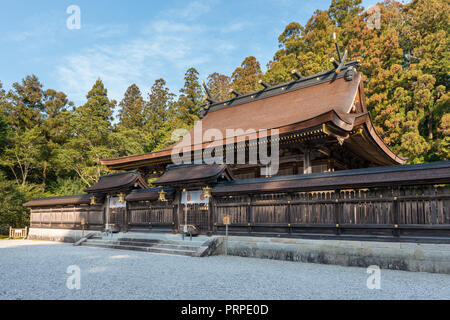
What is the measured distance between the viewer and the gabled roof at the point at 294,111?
1255 centimetres

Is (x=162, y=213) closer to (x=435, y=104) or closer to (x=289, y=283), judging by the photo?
(x=289, y=283)

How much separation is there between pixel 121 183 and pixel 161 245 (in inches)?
173

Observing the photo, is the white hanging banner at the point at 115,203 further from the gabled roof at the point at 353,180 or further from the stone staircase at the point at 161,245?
the gabled roof at the point at 353,180

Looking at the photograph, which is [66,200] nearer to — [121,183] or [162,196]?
[121,183]

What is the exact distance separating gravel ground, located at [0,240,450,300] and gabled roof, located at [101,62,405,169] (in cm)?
484

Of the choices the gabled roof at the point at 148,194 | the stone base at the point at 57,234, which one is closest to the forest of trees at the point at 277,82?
the stone base at the point at 57,234

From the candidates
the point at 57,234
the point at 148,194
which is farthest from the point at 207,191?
the point at 57,234

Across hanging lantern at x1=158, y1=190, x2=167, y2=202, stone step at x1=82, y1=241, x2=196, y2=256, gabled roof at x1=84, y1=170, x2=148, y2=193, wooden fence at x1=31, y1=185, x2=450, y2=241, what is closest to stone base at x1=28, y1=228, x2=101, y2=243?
stone step at x1=82, y1=241, x2=196, y2=256

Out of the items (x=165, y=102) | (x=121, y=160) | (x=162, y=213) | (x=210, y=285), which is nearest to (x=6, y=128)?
(x=165, y=102)

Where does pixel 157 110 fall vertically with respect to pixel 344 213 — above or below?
above

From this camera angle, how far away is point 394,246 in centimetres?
802

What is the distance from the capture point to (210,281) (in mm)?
6461

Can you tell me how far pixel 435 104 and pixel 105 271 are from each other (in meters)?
25.3

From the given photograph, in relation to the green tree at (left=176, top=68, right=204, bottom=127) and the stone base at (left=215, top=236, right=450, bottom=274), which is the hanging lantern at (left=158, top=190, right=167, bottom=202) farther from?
the green tree at (left=176, top=68, right=204, bottom=127)
